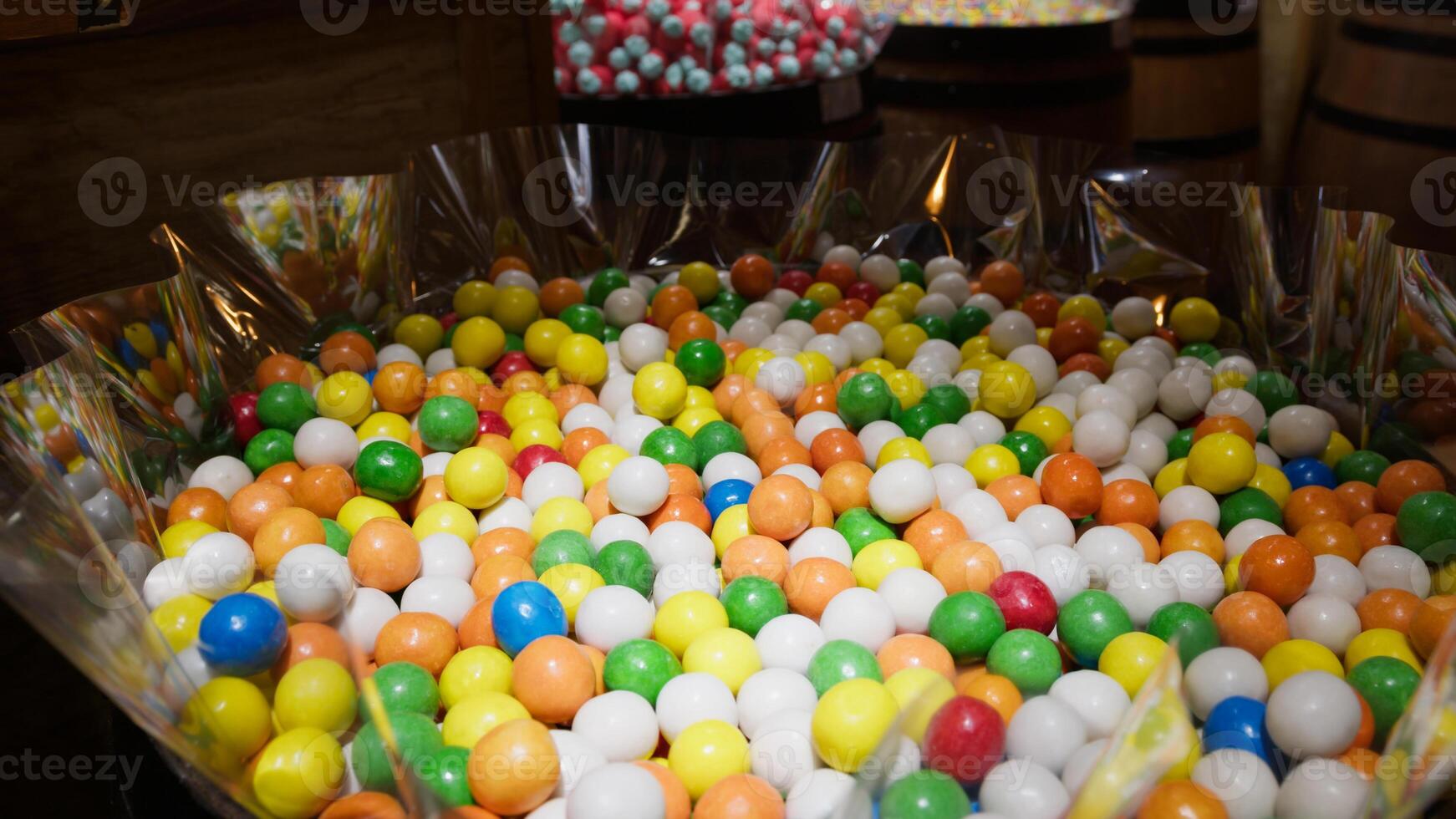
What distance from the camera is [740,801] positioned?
109 centimetres

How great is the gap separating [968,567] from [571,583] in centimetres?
50

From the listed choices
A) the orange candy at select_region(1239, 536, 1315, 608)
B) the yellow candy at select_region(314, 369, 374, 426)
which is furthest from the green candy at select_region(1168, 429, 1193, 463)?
the yellow candy at select_region(314, 369, 374, 426)

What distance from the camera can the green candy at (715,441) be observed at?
1747 mm

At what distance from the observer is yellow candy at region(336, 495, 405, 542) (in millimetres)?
1578

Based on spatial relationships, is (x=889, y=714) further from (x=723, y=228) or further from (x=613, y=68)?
(x=613, y=68)

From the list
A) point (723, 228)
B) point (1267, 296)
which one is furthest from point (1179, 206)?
point (723, 228)

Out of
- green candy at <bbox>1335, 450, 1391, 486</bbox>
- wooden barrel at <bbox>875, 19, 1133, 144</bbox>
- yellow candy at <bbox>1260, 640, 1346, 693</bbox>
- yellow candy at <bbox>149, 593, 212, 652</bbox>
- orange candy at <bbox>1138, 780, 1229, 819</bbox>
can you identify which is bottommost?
green candy at <bbox>1335, 450, 1391, 486</bbox>

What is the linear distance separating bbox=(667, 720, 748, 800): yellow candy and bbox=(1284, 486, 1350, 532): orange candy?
2.95ft

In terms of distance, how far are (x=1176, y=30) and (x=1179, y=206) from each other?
1.36 metres

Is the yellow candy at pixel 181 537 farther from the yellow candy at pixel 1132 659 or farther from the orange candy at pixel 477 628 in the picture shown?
the yellow candy at pixel 1132 659

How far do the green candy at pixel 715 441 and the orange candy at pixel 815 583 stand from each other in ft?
1.15

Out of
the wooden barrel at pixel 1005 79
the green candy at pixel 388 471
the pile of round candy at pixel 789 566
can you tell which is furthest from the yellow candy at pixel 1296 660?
the wooden barrel at pixel 1005 79

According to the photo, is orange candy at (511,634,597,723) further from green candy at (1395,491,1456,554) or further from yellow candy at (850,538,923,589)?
green candy at (1395,491,1456,554)

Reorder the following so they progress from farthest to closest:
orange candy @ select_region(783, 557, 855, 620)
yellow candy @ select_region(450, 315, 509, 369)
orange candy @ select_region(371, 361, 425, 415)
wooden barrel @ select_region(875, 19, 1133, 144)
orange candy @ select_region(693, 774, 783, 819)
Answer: wooden barrel @ select_region(875, 19, 1133, 144) → yellow candy @ select_region(450, 315, 509, 369) → orange candy @ select_region(371, 361, 425, 415) → orange candy @ select_region(783, 557, 855, 620) → orange candy @ select_region(693, 774, 783, 819)
